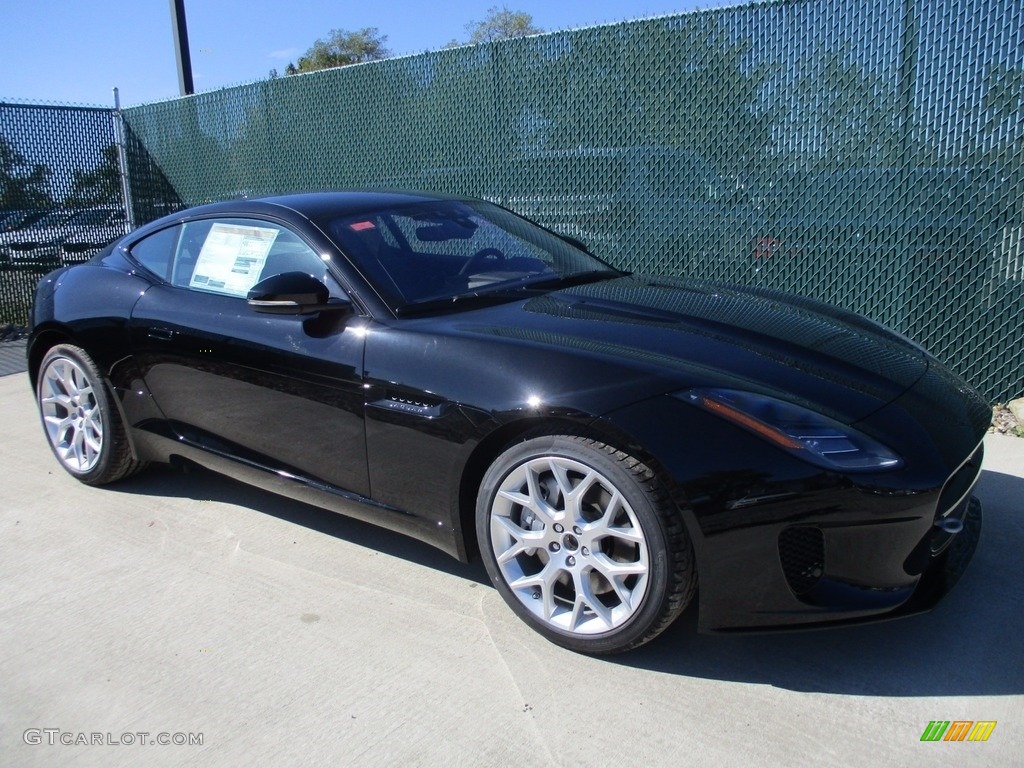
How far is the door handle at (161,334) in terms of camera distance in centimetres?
373

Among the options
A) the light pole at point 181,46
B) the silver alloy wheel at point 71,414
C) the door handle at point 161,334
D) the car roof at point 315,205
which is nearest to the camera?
the car roof at point 315,205

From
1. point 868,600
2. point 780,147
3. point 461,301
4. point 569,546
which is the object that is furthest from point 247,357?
point 780,147

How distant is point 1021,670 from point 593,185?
475 cm

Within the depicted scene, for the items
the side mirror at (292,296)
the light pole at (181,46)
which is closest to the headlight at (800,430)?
the side mirror at (292,296)

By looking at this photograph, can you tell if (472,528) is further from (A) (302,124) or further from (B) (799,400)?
(A) (302,124)

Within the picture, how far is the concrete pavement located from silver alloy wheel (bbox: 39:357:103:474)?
0.77 m

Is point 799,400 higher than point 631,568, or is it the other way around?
point 799,400

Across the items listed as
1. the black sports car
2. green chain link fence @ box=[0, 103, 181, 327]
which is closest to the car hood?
the black sports car

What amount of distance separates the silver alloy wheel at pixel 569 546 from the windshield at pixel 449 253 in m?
0.89

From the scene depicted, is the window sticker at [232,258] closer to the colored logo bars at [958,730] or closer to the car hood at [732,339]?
the car hood at [732,339]

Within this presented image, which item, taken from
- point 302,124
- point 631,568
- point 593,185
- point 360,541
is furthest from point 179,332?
point 302,124

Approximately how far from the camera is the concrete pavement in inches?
91.6

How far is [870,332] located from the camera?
11.0 feet

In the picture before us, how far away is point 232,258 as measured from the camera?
147 inches
